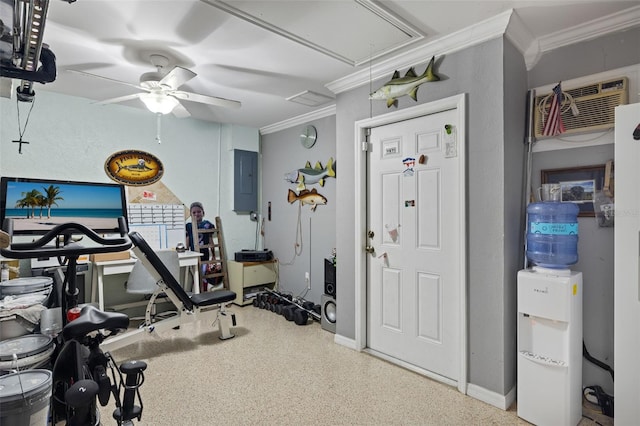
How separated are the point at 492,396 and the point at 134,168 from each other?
448cm

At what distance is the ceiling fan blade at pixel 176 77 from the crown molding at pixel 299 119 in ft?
6.63

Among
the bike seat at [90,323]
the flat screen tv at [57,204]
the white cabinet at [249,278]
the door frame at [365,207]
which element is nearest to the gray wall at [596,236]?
the door frame at [365,207]

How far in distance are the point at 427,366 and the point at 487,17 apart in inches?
105

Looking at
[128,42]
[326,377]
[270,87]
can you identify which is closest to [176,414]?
[326,377]

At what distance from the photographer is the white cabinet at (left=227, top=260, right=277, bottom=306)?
484 cm

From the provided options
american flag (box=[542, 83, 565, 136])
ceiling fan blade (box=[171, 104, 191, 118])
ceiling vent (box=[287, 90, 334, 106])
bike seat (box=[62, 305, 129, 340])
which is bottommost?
bike seat (box=[62, 305, 129, 340])

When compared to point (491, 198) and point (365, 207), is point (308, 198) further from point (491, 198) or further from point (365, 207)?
point (491, 198)

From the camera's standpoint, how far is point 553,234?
7.42 ft

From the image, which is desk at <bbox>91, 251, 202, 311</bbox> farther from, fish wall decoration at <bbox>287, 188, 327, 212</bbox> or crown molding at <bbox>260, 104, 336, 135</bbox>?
crown molding at <bbox>260, 104, 336, 135</bbox>

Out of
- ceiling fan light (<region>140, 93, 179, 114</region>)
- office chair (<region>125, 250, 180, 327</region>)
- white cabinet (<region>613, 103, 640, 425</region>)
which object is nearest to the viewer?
white cabinet (<region>613, 103, 640, 425</region>)

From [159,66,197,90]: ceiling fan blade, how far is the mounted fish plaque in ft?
6.27

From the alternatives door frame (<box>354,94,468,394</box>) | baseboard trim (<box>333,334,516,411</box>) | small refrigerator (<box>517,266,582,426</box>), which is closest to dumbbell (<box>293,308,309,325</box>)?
door frame (<box>354,94,468,394</box>)

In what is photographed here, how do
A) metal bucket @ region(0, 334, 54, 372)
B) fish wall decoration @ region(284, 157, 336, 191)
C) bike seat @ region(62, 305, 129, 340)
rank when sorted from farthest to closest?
fish wall decoration @ region(284, 157, 336, 191) → metal bucket @ region(0, 334, 54, 372) → bike seat @ region(62, 305, 129, 340)

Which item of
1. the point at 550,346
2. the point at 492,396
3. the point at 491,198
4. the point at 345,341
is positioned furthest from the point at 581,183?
the point at 345,341
